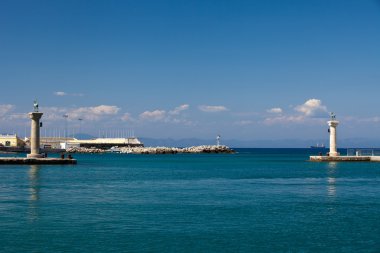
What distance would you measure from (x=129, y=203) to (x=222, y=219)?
8.44 m

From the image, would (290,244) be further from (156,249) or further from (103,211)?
(103,211)

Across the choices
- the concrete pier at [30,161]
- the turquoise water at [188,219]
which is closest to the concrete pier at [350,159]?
the concrete pier at [30,161]

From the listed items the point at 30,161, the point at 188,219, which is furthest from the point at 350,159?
the point at 188,219

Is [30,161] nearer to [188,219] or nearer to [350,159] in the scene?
[350,159]

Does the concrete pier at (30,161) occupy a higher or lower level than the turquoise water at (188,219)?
higher

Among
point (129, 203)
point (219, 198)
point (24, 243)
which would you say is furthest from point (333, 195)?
point (24, 243)

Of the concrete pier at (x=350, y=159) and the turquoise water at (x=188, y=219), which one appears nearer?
the turquoise water at (x=188, y=219)

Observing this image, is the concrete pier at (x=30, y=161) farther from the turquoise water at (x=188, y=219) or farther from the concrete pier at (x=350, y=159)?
the concrete pier at (x=350, y=159)

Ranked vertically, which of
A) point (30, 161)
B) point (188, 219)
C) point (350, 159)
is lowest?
point (188, 219)

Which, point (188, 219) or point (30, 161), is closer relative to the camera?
point (188, 219)

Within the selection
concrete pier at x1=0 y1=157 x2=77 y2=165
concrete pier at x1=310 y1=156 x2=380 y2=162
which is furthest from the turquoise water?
concrete pier at x1=310 y1=156 x2=380 y2=162

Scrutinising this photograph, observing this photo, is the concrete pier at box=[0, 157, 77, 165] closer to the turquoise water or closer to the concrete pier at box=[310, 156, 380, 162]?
the turquoise water

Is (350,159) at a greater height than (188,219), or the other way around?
(350,159)

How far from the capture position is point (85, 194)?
41.6m
